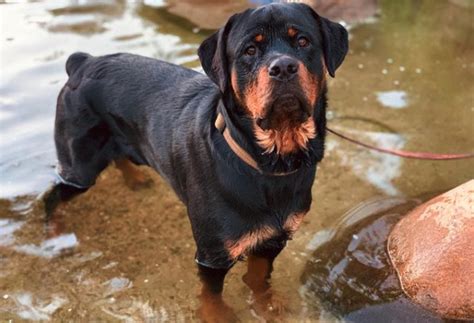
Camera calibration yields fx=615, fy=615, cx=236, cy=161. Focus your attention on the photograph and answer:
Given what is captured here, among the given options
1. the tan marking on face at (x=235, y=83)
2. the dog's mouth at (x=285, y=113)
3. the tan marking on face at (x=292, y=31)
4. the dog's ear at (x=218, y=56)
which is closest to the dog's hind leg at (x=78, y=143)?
the dog's ear at (x=218, y=56)

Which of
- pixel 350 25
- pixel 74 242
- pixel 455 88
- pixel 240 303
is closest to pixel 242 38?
pixel 240 303

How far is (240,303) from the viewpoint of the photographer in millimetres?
3617

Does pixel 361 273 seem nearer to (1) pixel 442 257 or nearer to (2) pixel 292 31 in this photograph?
(1) pixel 442 257

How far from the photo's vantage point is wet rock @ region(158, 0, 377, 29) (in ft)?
21.7

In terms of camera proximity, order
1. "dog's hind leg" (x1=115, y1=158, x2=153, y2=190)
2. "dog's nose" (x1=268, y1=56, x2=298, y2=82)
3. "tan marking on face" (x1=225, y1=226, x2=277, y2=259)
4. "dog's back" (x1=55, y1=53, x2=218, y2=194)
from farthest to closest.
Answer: "dog's hind leg" (x1=115, y1=158, x2=153, y2=190) → "dog's back" (x1=55, y1=53, x2=218, y2=194) → "tan marking on face" (x1=225, y1=226, x2=277, y2=259) → "dog's nose" (x1=268, y1=56, x2=298, y2=82)

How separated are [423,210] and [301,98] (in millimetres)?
1586

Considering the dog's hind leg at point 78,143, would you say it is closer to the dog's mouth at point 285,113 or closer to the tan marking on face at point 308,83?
the dog's mouth at point 285,113

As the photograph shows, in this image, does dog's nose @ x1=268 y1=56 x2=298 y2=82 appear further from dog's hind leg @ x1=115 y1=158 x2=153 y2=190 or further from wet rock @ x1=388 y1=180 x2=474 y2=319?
dog's hind leg @ x1=115 y1=158 x2=153 y2=190

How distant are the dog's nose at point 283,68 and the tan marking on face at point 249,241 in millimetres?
788

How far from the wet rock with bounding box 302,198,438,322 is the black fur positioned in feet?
1.98

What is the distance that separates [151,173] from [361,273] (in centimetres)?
176

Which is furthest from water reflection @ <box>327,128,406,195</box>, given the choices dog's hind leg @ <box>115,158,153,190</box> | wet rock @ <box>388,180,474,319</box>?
dog's hind leg @ <box>115,158,153,190</box>

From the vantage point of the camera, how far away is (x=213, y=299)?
3.40 meters

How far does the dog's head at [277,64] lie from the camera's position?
2598 millimetres
